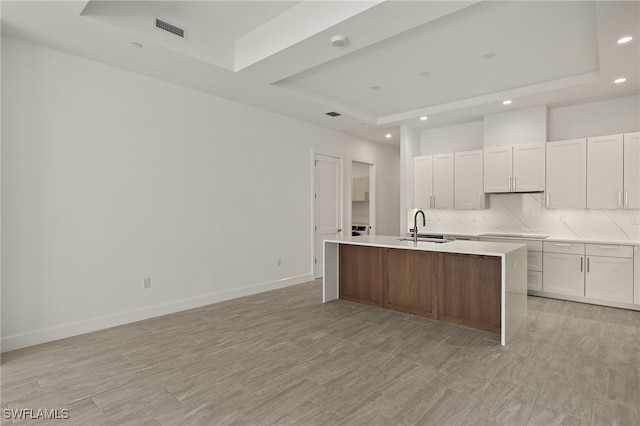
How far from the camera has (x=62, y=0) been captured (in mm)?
2650

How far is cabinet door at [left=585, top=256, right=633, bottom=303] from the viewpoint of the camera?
438 centimetres

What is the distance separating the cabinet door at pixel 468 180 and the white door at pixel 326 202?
2.21 m

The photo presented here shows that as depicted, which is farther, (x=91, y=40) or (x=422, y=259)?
(x=422, y=259)

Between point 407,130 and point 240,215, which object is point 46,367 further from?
point 407,130

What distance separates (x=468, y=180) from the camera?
5906mm

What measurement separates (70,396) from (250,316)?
6.50 ft

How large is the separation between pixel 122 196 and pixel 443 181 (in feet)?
16.6

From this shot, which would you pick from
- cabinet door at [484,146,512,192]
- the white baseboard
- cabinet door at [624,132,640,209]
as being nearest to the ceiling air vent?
the white baseboard

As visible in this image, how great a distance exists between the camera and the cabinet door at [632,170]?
176 inches

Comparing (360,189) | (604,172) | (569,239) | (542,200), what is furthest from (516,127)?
(360,189)

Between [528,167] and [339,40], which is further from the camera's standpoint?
[528,167]

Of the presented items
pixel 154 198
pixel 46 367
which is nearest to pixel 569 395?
pixel 46 367

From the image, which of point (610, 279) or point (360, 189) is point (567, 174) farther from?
point (360, 189)

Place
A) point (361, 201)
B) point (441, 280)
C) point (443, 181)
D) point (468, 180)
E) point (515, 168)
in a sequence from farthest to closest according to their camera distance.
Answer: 1. point (361, 201)
2. point (443, 181)
3. point (468, 180)
4. point (515, 168)
5. point (441, 280)
